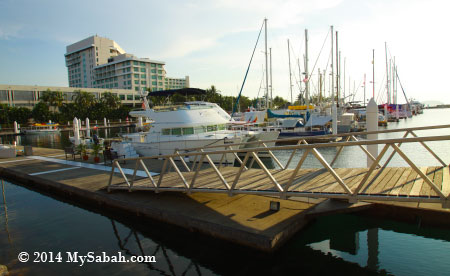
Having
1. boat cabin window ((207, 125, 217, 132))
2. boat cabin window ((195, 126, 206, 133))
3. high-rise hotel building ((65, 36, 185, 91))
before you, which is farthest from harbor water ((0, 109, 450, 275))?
high-rise hotel building ((65, 36, 185, 91))

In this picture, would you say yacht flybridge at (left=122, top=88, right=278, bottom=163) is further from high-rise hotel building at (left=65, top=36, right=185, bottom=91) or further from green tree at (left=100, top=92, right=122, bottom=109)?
high-rise hotel building at (left=65, top=36, right=185, bottom=91)

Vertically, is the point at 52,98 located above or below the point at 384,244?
above

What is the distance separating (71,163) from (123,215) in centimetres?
945

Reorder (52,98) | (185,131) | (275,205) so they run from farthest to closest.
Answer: (52,98) → (185,131) → (275,205)

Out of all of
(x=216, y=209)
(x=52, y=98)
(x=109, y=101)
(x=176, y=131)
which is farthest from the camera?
(x=109, y=101)

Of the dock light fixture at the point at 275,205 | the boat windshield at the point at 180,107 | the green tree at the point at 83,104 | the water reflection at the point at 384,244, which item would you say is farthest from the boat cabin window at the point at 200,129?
the green tree at the point at 83,104

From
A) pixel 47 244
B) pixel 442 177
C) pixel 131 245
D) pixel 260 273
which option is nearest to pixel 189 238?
pixel 131 245

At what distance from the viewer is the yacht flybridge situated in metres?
19.4

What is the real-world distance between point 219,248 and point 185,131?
45.8ft

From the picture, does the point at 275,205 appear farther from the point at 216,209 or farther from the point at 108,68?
the point at 108,68

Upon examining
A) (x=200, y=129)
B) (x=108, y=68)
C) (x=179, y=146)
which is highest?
(x=108, y=68)

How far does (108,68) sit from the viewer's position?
391 feet

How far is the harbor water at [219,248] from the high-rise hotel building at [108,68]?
105948mm

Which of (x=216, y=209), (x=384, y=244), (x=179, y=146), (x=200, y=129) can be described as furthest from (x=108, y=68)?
(x=384, y=244)
